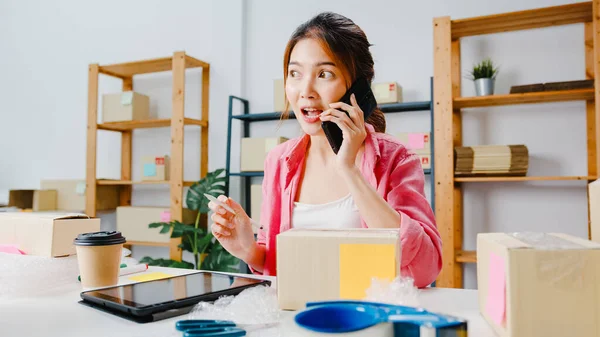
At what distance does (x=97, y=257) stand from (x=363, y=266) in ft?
2.03

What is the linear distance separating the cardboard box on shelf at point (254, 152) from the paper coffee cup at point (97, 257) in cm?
209

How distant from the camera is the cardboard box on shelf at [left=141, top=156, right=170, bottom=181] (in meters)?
3.43

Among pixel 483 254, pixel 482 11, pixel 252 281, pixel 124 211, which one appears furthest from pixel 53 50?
pixel 483 254

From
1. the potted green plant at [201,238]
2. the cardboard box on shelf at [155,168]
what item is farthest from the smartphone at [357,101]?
the cardboard box on shelf at [155,168]

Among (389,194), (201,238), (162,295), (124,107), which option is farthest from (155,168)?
(162,295)

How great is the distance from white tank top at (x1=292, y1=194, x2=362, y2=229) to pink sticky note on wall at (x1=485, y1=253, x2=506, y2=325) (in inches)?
21.2

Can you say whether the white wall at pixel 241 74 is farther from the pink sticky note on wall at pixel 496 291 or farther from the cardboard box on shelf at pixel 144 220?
the pink sticky note on wall at pixel 496 291

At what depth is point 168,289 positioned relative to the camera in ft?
2.97

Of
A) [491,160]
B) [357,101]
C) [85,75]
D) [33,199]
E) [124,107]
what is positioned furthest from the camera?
[85,75]

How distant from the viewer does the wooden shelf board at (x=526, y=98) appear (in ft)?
8.25

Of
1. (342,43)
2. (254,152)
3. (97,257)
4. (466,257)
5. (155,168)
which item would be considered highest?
(342,43)

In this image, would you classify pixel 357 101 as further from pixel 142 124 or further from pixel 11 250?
pixel 142 124

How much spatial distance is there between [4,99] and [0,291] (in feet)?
13.5

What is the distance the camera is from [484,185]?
113 inches
